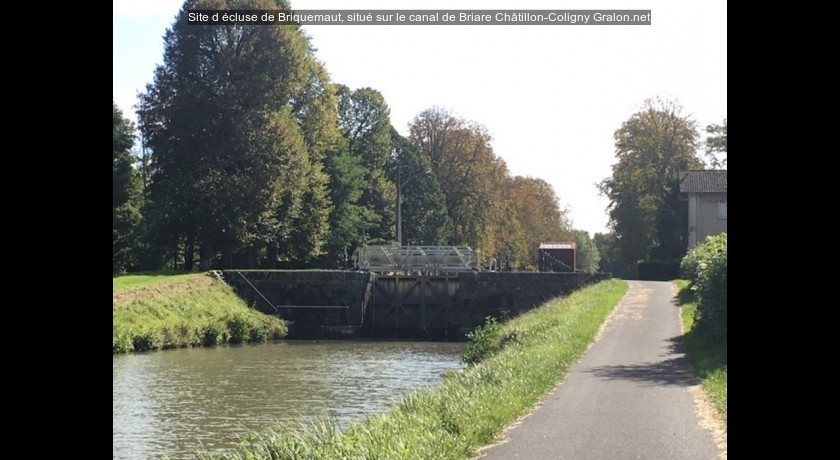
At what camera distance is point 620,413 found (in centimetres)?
1504

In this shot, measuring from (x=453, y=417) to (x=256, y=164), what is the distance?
38076 millimetres

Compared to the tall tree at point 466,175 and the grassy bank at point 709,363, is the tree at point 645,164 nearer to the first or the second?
the tall tree at point 466,175

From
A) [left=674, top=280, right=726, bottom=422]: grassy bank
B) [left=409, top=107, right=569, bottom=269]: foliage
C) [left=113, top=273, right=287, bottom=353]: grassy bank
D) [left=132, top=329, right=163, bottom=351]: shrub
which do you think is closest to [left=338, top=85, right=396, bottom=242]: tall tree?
[left=409, top=107, right=569, bottom=269]: foliage

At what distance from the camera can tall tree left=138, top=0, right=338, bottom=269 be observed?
162ft

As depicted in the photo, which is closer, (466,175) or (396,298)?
(396,298)

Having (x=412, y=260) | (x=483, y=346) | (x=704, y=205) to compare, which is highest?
(x=704, y=205)

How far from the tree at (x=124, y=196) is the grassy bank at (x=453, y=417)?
34917 mm

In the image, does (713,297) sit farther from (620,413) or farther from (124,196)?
(124,196)

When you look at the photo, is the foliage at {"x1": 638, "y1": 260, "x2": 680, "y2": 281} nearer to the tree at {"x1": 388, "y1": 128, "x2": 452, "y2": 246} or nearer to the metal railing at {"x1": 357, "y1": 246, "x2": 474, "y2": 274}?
the tree at {"x1": 388, "y1": 128, "x2": 452, "y2": 246}

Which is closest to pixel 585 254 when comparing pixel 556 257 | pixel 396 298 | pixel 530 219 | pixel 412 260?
pixel 530 219

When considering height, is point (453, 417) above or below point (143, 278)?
below

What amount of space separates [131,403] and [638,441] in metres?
15.1

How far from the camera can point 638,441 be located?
12891 mm
